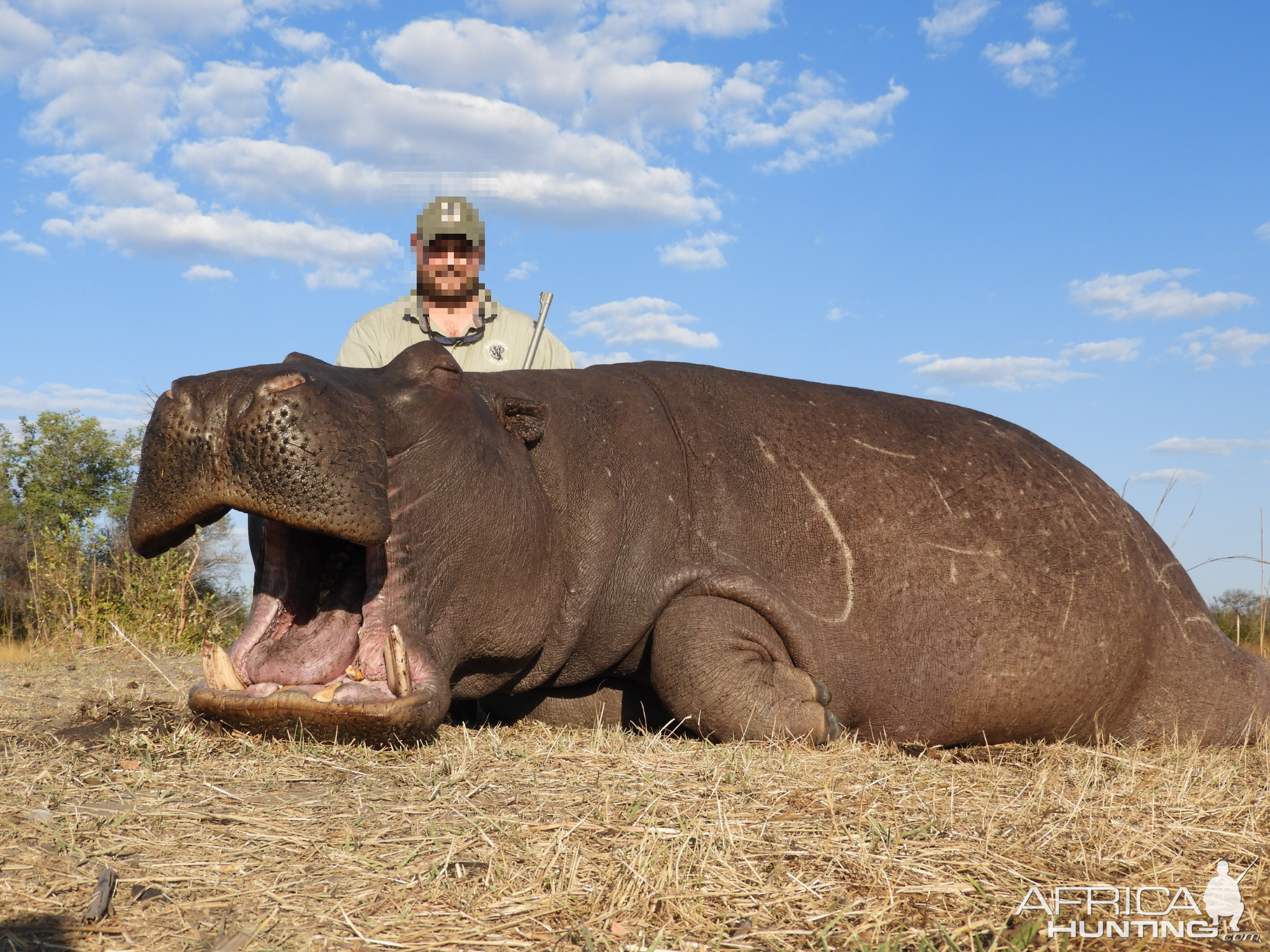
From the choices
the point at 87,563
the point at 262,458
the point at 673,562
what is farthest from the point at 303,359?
the point at 87,563

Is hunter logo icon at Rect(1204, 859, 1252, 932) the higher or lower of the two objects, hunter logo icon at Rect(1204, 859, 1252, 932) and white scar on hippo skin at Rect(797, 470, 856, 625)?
the lower

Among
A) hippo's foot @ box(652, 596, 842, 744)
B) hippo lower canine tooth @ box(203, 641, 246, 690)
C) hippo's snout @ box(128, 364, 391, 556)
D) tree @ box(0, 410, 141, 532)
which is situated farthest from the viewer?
tree @ box(0, 410, 141, 532)

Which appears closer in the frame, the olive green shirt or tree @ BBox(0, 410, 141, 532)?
the olive green shirt

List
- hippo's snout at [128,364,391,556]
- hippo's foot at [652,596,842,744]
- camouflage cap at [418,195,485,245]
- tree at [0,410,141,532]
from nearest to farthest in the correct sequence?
hippo's snout at [128,364,391,556] → hippo's foot at [652,596,842,744] → camouflage cap at [418,195,485,245] → tree at [0,410,141,532]

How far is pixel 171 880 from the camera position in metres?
2.42

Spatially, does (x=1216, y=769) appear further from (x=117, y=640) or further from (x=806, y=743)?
(x=117, y=640)

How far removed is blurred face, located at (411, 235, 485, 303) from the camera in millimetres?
6949

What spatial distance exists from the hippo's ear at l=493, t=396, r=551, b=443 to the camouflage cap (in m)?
2.73

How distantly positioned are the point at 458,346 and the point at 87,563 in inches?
260

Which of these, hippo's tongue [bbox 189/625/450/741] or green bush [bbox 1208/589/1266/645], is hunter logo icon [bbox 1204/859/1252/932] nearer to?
hippo's tongue [bbox 189/625/450/741]

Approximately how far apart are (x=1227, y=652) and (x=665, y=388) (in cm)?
320

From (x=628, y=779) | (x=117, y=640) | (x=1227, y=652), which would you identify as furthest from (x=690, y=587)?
(x=117, y=640)

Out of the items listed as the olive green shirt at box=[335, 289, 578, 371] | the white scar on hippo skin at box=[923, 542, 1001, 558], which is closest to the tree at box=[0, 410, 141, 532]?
the olive green shirt at box=[335, 289, 578, 371]

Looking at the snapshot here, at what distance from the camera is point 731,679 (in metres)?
4.13
